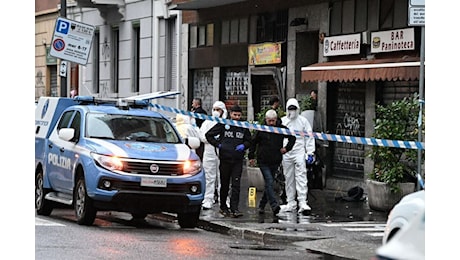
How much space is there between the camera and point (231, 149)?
56.3ft

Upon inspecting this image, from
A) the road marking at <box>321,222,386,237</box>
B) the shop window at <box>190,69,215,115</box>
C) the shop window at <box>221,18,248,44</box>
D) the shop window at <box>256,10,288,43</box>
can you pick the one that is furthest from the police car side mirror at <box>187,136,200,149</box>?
the shop window at <box>190,69,215,115</box>

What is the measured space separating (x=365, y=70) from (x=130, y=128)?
5.95m

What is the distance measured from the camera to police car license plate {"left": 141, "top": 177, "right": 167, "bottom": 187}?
Result: 50.2 ft

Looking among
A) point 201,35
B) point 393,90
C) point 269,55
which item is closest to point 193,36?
point 201,35

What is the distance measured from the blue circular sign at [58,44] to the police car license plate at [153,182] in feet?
33.2

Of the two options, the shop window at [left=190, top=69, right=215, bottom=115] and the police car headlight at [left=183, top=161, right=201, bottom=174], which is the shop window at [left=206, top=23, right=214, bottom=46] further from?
the police car headlight at [left=183, top=161, right=201, bottom=174]

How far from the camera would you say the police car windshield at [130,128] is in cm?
1633

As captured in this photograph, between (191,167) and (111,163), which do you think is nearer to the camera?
(111,163)

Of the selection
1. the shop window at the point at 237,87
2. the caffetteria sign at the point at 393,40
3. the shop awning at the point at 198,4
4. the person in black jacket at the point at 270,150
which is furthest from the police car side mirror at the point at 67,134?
the shop awning at the point at 198,4

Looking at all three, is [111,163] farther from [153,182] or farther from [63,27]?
[63,27]

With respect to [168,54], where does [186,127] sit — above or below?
below
